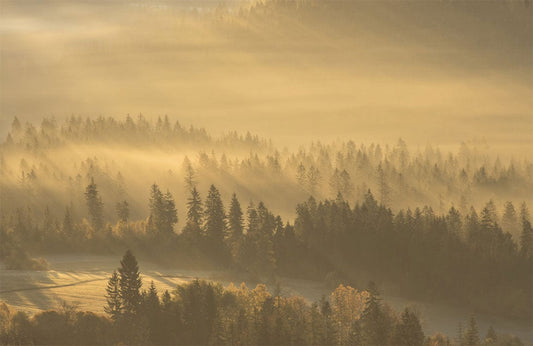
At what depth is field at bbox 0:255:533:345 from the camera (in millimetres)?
119375

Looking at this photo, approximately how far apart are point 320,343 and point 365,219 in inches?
3259

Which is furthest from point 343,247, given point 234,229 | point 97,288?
point 97,288

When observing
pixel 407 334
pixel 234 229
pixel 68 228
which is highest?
pixel 234 229

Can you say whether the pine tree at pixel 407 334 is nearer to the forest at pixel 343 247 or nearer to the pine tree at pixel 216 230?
the forest at pixel 343 247

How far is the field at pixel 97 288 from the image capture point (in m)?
119

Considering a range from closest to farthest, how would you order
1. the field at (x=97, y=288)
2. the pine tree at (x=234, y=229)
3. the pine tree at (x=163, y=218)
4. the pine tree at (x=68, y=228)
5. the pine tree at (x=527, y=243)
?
the field at (x=97, y=288)
the pine tree at (x=234, y=229)
the pine tree at (x=527, y=243)
the pine tree at (x=163, y=218)
the pine tree at (x=68, y=228)

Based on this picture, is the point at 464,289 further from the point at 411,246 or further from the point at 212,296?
the point at 212,296

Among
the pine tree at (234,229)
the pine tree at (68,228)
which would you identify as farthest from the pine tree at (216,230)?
the pine tree at (68,228)

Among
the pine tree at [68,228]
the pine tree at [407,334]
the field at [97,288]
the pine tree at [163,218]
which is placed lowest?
the field at [97,288]

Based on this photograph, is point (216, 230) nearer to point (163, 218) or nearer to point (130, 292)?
point (163, 218)

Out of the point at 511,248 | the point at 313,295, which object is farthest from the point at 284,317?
the point at 511,248

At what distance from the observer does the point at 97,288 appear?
13038 cm

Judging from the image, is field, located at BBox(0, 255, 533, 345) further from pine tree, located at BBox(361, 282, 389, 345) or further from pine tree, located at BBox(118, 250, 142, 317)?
pine tree, located at BBox(361, 282, 389, 345)

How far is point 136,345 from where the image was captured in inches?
3748
